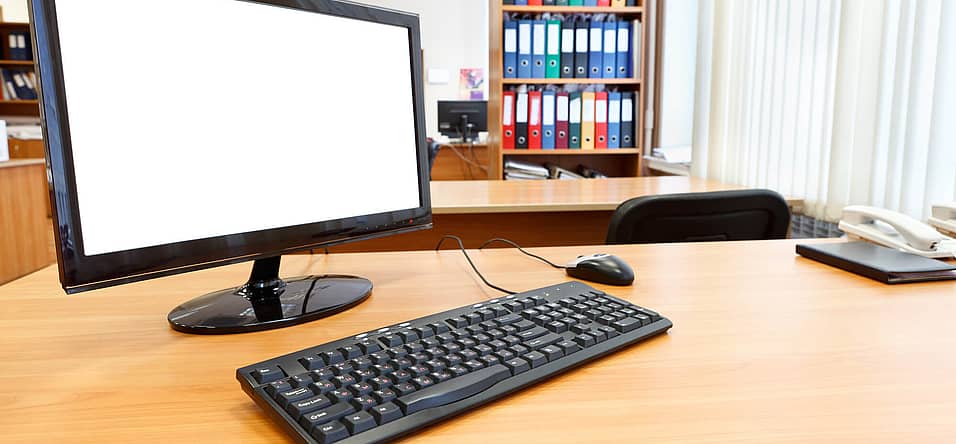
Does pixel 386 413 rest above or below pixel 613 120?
below

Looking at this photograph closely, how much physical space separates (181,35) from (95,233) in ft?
0.76

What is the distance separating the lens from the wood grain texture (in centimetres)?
376

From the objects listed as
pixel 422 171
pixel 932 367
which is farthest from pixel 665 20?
pixel 932 367

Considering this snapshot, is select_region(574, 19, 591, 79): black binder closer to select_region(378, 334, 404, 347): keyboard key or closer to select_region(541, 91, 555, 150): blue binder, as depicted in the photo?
select_region(541, 91, 555, 150): blue binder

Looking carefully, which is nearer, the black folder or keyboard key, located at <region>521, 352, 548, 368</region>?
keyboard key, located at <region>521, 352, 548, 368</region>

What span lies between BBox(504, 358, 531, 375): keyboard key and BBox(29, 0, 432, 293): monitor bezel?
0.36 m

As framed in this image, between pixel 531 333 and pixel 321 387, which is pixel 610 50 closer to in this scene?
pixel 531 333

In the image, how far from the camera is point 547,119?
3.42 m

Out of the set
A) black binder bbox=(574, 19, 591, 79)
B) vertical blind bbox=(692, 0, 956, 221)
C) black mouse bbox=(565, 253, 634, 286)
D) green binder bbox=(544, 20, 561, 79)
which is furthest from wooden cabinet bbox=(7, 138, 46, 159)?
black mouse bbox=(565, 253, 634, 286)

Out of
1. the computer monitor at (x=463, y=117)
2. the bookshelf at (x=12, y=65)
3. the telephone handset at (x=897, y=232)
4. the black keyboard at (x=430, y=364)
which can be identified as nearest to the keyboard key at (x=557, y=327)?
the black keyboard at (x=430, y=364)

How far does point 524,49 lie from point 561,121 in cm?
42

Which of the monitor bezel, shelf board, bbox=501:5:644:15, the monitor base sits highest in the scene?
shelf board, bbox=501:5:644:15

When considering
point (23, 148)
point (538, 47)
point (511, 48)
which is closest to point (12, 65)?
point (23, 148)

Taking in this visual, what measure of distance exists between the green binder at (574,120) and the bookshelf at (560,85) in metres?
0.05
